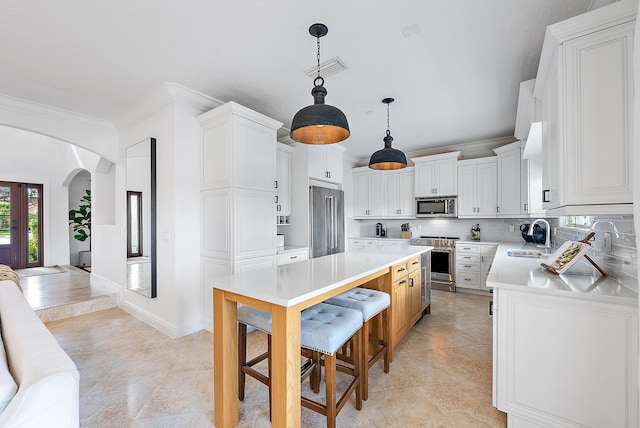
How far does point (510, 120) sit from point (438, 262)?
8.00ft

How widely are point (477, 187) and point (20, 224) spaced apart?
9504mm

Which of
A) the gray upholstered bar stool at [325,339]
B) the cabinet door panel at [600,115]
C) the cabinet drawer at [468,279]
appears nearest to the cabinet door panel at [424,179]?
the cabinet drawer at [468,279]

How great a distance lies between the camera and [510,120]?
13.2ft

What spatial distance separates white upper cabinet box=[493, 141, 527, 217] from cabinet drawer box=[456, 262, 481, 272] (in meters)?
0.92

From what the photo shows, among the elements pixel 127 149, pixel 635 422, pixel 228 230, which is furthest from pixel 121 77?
pixel 635 422

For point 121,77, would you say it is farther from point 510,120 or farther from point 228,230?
point 510,120

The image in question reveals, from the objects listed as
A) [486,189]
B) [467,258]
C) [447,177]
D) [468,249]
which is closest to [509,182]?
[486,189]

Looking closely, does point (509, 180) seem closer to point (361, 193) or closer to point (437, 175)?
point (437, 175)

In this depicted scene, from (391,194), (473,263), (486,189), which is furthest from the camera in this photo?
(391,194)

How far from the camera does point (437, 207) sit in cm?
515

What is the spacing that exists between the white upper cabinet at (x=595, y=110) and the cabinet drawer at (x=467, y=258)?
340cm

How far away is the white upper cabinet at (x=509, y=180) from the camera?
4.34 meters

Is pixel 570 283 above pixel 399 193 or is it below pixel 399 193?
below

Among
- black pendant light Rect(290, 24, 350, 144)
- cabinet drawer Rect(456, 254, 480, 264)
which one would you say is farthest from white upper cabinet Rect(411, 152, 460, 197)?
black pendant light Rect(290, 24, 350, 144)
